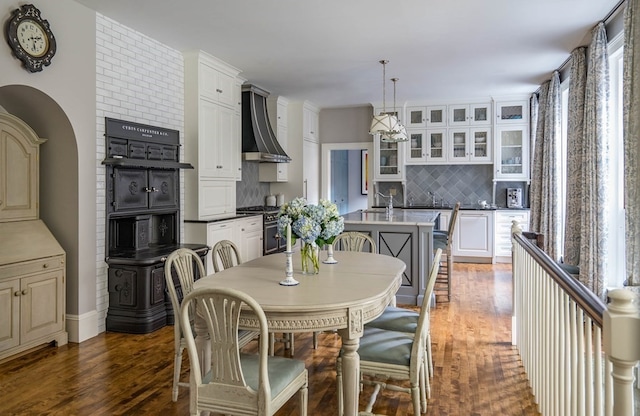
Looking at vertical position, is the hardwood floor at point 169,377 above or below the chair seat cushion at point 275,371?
below

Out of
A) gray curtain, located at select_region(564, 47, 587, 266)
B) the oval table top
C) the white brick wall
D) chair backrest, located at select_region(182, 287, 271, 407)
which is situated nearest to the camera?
chair backrest, located at select_region(182, 287, 271, 407)

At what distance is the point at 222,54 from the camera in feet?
17.0

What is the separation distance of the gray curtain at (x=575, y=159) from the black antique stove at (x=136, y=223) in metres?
3.87

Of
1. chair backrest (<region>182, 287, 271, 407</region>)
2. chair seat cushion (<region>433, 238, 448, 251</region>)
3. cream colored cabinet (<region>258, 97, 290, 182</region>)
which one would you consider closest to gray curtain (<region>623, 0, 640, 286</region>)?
chair seat cushion (<region>433, 238, 448, 251</region>)

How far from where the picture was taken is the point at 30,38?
3.34 meters

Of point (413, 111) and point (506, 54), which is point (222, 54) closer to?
point (506, 54)

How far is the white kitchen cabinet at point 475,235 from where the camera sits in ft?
24.5

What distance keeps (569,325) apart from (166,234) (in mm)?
4136

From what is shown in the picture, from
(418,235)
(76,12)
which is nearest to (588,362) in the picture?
(418,235)

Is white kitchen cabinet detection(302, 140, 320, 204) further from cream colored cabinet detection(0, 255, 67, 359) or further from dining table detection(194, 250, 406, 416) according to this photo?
dining table detection(194, 250, 406, 416)

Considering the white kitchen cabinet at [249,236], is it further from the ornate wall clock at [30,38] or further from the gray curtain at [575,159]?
the gray curtain at [575,159]

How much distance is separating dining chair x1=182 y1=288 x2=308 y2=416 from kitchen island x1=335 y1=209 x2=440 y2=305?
3107 millimetres

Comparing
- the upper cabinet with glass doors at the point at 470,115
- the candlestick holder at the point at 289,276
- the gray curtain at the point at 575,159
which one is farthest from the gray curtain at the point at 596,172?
the upper cabinet with glass doors at the point at 470,115

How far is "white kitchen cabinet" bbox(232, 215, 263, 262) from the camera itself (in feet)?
19.1
